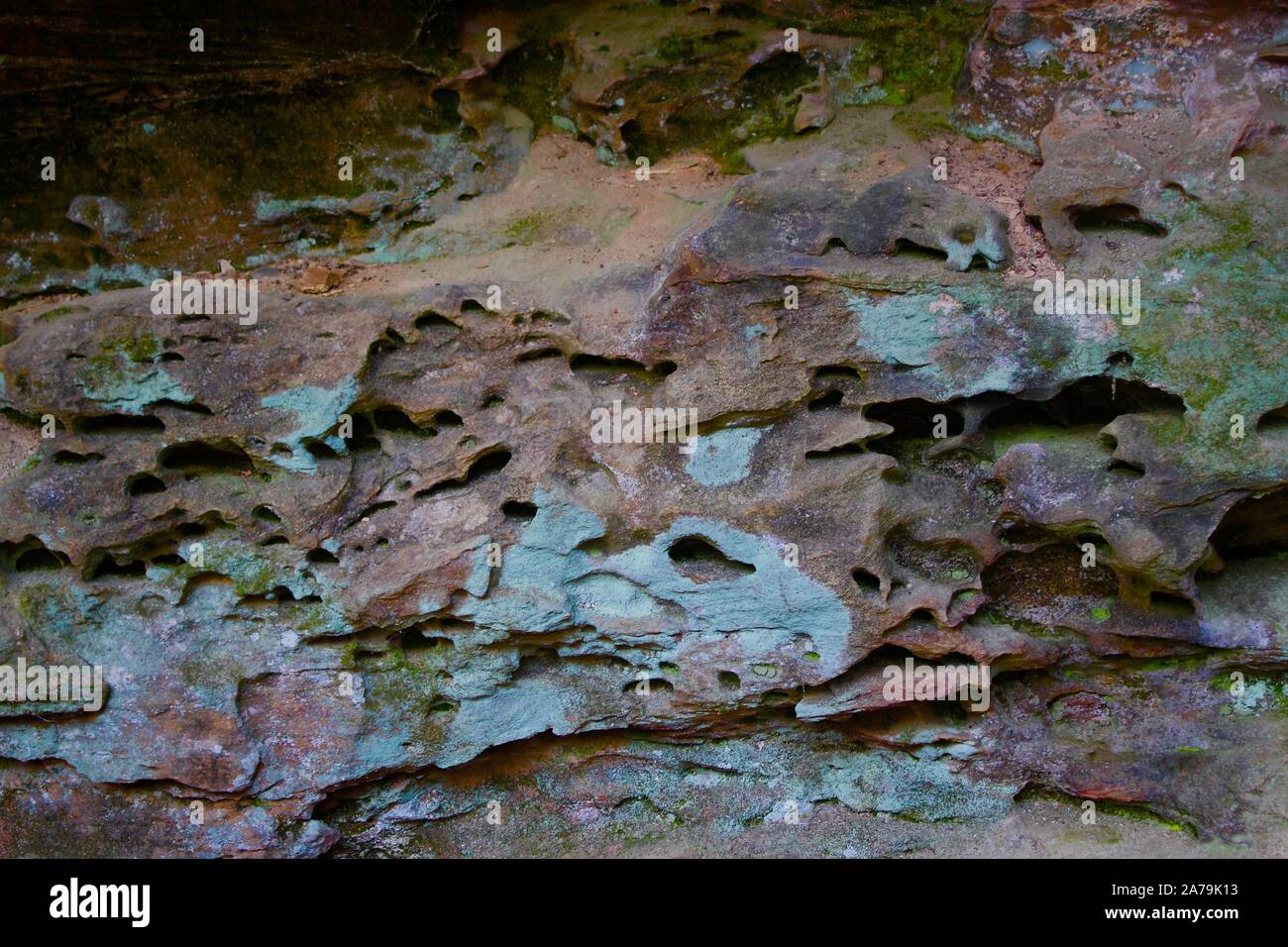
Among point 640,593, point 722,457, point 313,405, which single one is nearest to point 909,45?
point 722,457

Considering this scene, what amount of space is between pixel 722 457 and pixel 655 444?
1.07ft

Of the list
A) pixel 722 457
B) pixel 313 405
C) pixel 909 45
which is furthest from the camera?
pixel 909 45

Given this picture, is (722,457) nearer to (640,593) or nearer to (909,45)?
(640,593)

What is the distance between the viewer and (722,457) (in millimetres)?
6098

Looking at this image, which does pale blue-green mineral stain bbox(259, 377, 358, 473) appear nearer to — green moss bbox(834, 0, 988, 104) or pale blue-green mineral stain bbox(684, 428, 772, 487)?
pale blue-green mineral stain bbox(684, 428, 772, 487)

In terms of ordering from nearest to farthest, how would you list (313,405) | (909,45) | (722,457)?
(722,457) → (313,405) → (909,45)

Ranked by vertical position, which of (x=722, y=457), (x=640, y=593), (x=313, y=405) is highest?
(x=313, y=405)

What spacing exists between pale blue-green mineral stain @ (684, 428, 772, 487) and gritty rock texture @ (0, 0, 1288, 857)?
0.05 ft

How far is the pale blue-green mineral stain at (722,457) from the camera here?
6090 mm

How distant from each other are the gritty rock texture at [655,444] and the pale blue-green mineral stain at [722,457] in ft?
0.05

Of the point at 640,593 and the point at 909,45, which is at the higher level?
the point at 909,45

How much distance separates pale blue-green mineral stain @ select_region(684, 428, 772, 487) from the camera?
240 inches

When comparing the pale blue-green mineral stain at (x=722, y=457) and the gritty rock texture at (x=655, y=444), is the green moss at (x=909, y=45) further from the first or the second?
the pale blue-green mineral stain at (x=722, y=457)

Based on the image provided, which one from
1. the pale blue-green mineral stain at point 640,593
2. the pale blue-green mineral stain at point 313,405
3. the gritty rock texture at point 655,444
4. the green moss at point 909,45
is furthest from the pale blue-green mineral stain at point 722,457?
the green moss at point 909,45
